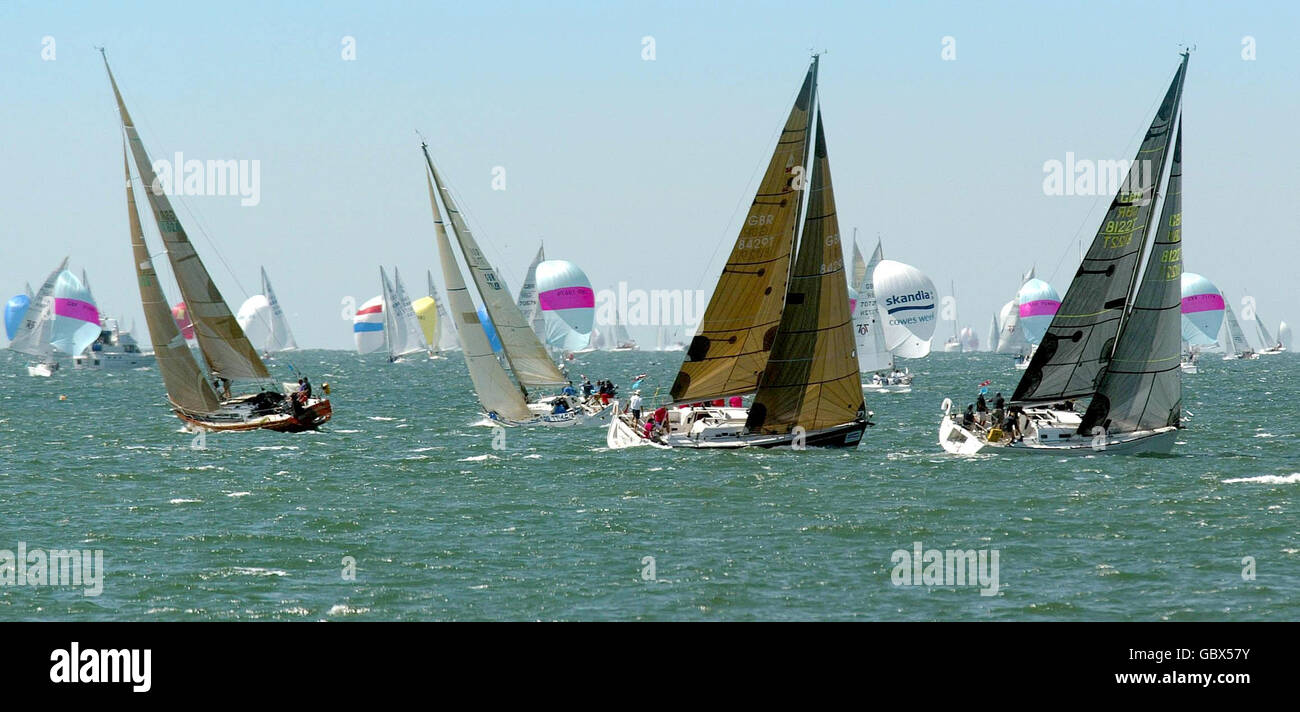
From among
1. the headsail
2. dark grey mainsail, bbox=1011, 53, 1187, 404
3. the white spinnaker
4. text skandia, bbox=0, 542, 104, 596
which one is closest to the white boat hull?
dark grey mainsail, bbox=1011, 53, 1187, 404

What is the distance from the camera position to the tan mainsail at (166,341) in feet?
169

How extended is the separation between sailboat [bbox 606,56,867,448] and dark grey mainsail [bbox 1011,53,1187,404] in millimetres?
5791

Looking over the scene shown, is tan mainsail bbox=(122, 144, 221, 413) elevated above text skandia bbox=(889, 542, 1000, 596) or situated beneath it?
elevated above

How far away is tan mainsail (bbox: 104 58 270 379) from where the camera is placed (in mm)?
50938

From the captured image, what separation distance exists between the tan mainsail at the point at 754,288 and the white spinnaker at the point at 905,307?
59.6 meters

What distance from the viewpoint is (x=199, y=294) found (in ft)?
174

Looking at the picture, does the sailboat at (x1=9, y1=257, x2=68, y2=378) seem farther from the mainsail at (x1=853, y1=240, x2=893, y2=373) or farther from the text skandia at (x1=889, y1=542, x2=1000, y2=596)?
the text skandia at (x1=889, y1=542, x2=1000, y2=596)

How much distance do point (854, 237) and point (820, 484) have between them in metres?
65.4

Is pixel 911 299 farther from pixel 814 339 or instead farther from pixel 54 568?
pixel 54 568
